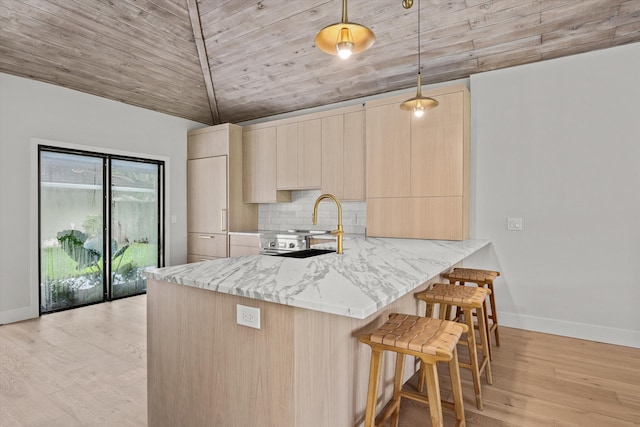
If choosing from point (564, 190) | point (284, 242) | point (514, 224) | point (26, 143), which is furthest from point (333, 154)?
point (26, 143)

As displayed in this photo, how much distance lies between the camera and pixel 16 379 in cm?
248

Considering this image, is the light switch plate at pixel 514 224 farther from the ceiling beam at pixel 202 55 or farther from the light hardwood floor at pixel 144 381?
the ceiling beam at pixel 202 55

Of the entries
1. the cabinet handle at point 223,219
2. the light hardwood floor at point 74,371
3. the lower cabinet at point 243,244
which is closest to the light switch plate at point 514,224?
the lower cabinet at point 243,244

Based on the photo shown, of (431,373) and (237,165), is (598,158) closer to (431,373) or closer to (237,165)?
(431,373)

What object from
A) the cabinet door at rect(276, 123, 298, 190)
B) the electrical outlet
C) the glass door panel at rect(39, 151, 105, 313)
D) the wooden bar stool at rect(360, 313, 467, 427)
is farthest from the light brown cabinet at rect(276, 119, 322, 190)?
the electrical outlet

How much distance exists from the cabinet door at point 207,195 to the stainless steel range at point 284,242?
79 cm

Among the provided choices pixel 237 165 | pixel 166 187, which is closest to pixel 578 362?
pixel 237 165

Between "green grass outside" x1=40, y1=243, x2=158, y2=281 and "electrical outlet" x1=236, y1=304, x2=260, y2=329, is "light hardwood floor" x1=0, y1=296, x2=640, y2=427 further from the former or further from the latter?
"electrical outlet" x1=236, y1=304, x2=260, y2=329

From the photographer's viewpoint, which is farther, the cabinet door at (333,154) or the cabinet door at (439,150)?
the cabinet door at (333,154)

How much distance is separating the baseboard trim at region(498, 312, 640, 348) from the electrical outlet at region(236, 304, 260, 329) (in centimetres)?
324

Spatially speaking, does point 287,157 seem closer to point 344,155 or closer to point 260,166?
point 260,166

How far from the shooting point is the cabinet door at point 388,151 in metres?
3.80

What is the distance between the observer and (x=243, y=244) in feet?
16.3

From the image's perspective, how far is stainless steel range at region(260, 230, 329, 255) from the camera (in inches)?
173
